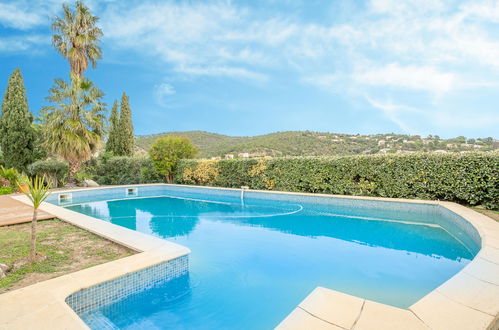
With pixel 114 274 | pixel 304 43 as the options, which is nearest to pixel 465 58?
pixel 304 43

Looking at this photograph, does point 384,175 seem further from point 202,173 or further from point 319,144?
point 319,144

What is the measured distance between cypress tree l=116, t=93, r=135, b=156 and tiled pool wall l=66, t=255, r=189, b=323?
22.7m

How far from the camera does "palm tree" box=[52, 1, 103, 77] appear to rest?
16453 mm

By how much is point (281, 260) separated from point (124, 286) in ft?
8.58

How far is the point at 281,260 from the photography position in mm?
5012

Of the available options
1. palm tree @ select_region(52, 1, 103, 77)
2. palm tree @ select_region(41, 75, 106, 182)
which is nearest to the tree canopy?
palm tree @ select_region(41, 75, 106, 182)

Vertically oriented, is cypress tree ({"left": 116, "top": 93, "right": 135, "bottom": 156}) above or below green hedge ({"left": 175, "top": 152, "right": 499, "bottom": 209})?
above

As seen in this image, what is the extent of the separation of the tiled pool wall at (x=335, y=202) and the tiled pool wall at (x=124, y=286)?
5.20 m

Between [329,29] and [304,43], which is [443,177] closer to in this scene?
[329,29]

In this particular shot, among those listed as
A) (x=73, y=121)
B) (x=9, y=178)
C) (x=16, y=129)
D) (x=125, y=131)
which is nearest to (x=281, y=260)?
(x=73, y=121)

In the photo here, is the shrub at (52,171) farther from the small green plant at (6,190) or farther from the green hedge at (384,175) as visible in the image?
the green hedge at (384,175)

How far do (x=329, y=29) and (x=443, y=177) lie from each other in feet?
35.6

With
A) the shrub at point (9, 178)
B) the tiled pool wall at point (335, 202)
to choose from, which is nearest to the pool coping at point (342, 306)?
the tiled pool wall at point (335, 202)

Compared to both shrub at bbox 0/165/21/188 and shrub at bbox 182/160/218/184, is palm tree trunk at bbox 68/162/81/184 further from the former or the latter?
shrub at bbox 182/160/218/184
